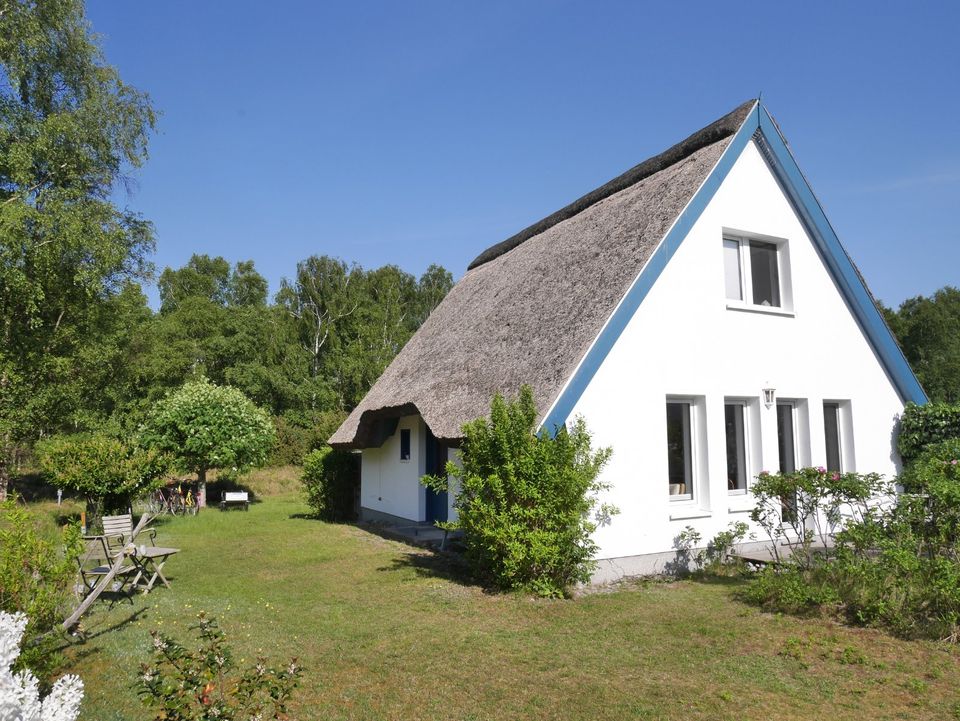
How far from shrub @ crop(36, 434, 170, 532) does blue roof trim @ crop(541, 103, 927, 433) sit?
12.4 meters

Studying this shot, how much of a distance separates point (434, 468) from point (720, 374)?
640cm

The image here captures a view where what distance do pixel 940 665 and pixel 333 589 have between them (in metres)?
7.18

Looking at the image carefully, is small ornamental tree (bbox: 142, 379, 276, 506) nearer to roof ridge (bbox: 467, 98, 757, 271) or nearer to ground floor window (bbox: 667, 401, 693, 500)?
roof ridge (bbox: 467, 98, 757, 271)

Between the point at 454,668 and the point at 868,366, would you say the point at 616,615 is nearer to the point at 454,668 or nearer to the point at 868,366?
the point at 454,668

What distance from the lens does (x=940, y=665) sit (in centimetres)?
600

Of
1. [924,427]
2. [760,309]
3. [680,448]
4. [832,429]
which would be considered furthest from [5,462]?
[924,427]

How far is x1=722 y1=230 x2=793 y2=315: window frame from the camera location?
37.5ft

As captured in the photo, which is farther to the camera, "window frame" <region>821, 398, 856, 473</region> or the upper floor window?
"window frame" <region>821, 398, 856, 473</region>

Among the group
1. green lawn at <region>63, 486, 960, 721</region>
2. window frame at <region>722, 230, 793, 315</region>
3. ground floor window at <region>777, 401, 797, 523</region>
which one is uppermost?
window frame at <region>722, 230, 793, 315</region>

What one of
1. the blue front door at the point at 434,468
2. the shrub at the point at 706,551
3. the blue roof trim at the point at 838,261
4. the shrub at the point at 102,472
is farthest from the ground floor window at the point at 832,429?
the shrub at the point at 102,472

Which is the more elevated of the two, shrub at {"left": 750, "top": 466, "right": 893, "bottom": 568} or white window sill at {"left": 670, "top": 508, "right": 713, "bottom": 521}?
shrub at {"left": 750, "top": 466, "right": 893, "bottom": 568}

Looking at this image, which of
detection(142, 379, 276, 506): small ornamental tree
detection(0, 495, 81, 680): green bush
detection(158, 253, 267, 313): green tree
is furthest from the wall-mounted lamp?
detection(158, 253, 267, 313): green tree

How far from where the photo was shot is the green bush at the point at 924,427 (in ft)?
39.2

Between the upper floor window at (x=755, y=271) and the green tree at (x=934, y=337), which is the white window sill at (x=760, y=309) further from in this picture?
the green tree at (x=934, y=337)
